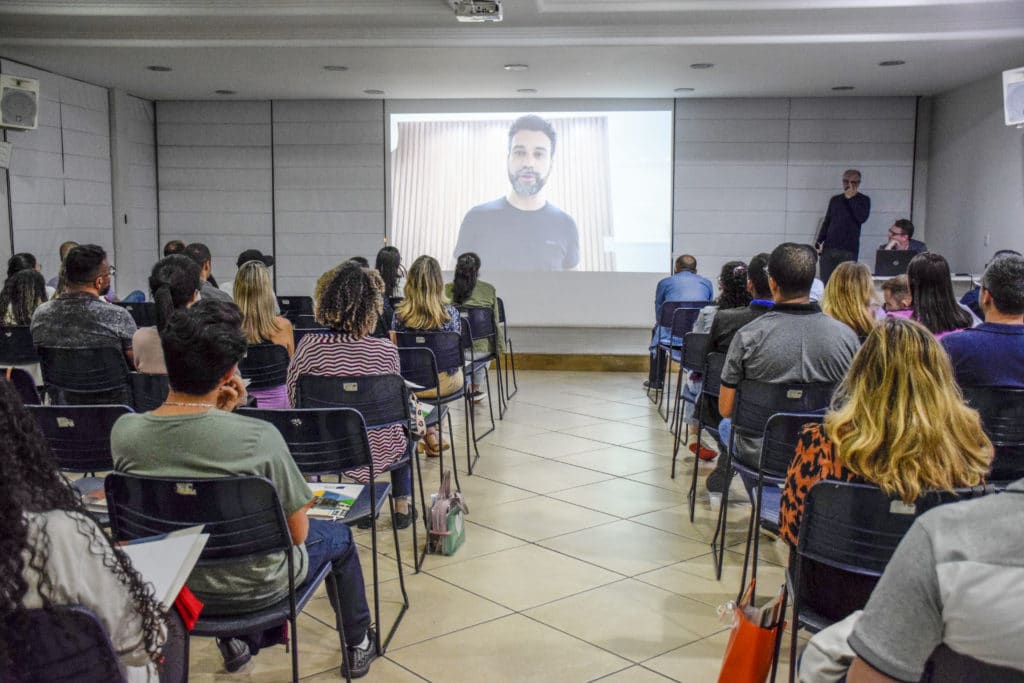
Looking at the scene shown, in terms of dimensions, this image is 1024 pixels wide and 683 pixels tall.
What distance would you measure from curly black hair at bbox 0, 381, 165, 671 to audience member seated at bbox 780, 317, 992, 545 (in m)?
1.59

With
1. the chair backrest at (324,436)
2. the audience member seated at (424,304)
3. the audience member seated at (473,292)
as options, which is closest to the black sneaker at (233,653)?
the chair backrest at (324,436)

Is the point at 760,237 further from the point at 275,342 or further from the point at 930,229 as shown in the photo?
the point at 275,342

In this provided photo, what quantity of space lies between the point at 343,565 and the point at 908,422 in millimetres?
1631

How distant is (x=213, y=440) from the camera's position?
6.98 feet

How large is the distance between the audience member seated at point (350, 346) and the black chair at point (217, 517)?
1407 millimetres

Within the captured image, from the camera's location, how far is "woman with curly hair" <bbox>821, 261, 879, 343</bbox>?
4.16 meters

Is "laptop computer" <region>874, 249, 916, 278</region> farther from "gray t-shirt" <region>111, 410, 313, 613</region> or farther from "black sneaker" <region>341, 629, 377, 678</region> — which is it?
"gray t-shirt" <region>111, 410, 313, 613</region>

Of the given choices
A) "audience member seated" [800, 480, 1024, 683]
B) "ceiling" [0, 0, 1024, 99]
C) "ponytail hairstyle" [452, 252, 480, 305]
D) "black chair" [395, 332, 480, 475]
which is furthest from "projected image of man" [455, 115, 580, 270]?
"audience member seated" [800, 480, 1024, 683]

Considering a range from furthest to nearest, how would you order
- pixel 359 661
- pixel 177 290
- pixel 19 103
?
1. pixel 19 103
2. pixel 177 290
3. pixel 359 661

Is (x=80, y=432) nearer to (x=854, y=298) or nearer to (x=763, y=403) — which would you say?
(x=763, y=403)

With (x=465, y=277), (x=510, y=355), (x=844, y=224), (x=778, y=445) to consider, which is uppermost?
(x=844, y=224)

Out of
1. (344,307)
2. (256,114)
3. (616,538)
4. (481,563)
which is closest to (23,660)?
(344,307)

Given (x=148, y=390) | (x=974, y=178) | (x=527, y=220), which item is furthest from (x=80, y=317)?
(x=974, y=178)

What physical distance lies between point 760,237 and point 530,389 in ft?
10.6
